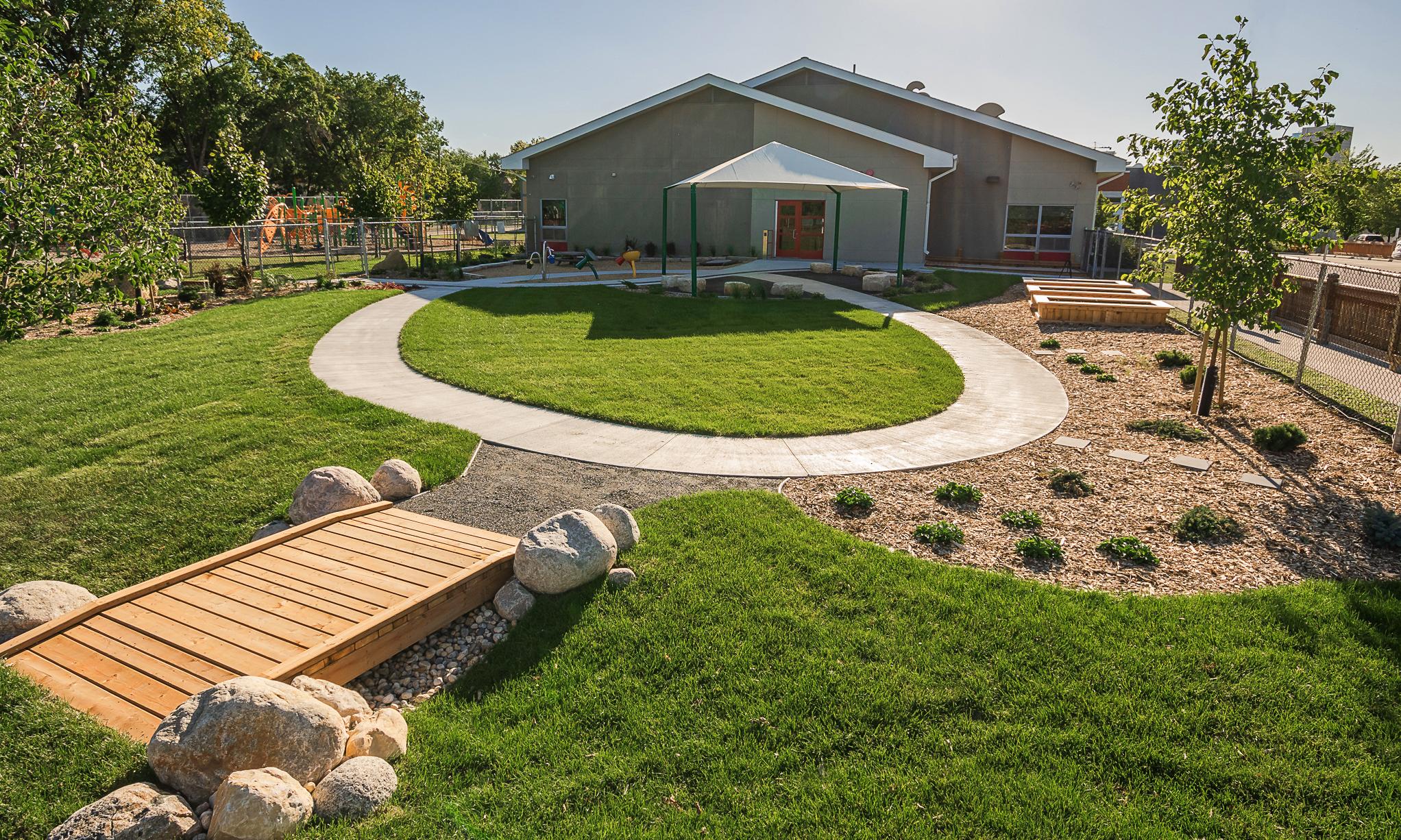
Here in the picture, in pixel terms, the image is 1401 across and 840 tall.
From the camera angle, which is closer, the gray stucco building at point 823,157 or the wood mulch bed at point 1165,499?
the wood mulch bed at point 1165,499

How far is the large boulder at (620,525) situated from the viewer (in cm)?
616

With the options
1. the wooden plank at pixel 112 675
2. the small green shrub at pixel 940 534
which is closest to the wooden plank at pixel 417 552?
the wooden plank at pixel 112 675

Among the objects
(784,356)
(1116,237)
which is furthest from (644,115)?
(784,356)

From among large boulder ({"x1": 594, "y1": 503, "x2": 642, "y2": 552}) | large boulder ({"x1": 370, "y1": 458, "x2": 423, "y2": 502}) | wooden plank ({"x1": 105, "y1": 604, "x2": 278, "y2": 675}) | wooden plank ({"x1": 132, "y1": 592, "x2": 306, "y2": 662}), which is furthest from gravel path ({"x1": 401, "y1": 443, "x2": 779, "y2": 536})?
wooden plank ({"x1": 105, "y1": 604, "x2": 278, "y2": 675})

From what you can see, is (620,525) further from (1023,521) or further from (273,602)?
(1023,521)

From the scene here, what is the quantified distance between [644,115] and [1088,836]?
28095 millimetres

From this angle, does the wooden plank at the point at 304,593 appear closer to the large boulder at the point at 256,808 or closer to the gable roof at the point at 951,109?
the large boulder at the point at 256,808

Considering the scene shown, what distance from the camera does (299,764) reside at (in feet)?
12.6

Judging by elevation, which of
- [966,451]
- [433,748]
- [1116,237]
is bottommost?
[433,748]

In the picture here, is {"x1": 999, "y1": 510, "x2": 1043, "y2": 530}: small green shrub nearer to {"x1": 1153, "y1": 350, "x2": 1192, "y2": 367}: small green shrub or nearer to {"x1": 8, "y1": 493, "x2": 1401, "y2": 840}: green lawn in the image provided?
{"x1": 8, "y1": 493, "x2": 1401, "y2": 840}: green lawn

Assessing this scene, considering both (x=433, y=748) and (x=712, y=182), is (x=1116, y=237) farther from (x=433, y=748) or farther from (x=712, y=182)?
(x=433, y=748)

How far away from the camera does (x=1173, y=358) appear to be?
13.1 metres

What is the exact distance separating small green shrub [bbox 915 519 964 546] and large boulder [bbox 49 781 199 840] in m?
5.12

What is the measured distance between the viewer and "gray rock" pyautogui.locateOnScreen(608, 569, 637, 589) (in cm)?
571
